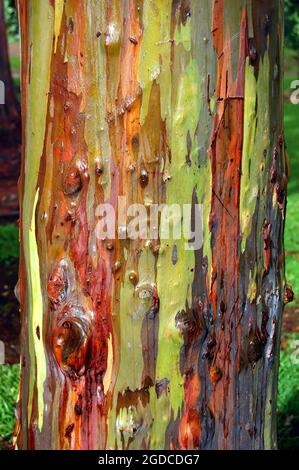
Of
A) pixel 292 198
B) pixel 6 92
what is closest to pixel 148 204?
pixel 292 198

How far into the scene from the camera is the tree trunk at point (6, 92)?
57.2ft

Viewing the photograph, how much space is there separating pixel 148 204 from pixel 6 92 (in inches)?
600

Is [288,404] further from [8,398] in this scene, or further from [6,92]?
[6,92]

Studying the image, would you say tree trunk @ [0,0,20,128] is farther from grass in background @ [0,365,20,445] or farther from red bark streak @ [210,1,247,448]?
red bark streak @ [210,1,247,448]

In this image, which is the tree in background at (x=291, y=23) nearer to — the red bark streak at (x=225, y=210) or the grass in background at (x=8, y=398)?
the grass in background at (x=8, y=398)

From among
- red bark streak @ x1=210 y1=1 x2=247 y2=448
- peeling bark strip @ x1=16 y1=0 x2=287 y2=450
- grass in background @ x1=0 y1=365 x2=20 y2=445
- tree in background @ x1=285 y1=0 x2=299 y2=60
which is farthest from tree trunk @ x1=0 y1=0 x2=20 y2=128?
red bark streak @ x1=210 y1=1 x2=247 y2=448

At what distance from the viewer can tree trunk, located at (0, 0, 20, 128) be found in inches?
686

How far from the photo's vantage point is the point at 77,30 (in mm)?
2730

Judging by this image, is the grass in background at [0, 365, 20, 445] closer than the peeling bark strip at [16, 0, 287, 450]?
No

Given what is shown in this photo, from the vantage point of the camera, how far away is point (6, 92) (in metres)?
17.5

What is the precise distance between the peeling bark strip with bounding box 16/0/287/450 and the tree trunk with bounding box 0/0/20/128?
14.9m

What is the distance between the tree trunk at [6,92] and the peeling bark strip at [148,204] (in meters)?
14.9

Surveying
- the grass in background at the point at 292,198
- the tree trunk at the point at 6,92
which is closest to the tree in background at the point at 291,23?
the grass in background at the point at 292,198
